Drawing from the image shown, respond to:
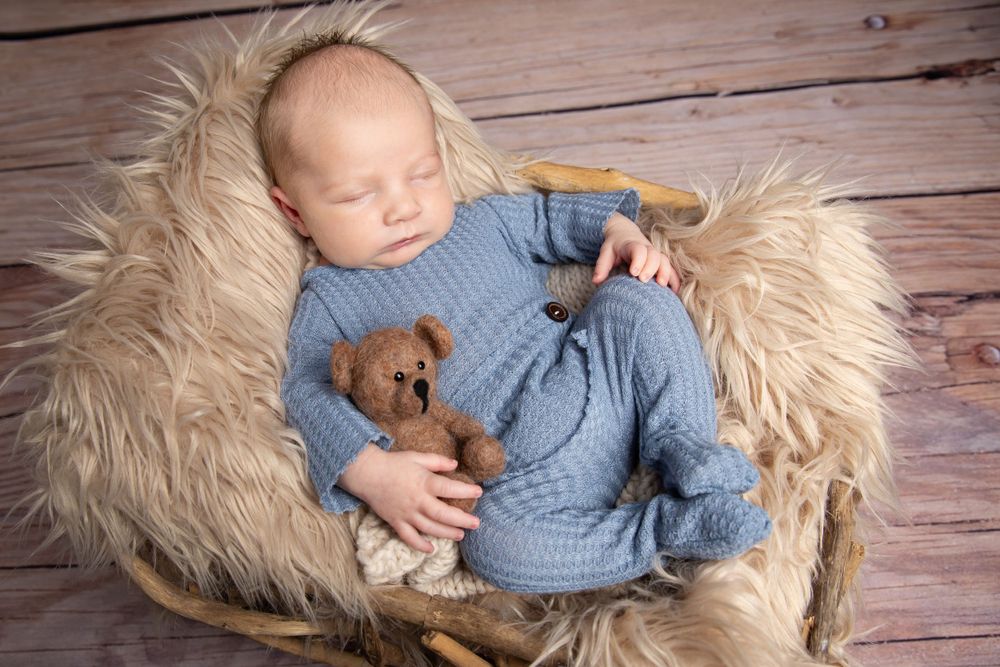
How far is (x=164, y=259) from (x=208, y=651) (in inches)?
25.8

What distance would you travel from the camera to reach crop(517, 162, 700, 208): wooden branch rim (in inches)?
54.6

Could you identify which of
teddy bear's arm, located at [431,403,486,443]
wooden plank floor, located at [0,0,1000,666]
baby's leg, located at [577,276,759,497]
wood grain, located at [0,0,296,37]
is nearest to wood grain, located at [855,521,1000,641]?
wooden plank floor, located at [0,0,1000,666]

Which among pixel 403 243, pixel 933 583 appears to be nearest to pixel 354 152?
pixel 403 243

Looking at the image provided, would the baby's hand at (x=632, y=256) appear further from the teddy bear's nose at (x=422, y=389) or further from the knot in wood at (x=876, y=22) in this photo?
the knot in wood at (x=876, y=22)

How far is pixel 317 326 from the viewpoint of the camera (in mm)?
1266

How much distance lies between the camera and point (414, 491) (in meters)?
1.07

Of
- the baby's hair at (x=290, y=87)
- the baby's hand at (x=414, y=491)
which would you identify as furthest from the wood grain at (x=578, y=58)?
the baby's hand at (x=414, y=491)

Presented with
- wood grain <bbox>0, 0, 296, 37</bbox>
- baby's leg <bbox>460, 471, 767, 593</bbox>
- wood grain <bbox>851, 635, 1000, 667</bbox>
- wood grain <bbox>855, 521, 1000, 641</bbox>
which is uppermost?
wood grain <bbox>0, 0, 296, 37</bbox>

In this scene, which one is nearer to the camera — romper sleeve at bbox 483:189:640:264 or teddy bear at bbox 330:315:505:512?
teddy bear at bbox 330:315:505:512

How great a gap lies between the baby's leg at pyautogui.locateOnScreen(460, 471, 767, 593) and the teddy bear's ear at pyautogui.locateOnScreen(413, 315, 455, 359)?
0.20 meters

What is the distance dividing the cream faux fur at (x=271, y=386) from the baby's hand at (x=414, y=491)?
0.29ft

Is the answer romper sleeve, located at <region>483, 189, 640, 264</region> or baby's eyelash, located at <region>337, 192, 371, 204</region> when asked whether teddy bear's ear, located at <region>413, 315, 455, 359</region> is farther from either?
romper sleeve, located at <region>483, 189, 640, 264</region>

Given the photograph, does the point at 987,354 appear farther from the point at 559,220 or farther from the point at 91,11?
the point at 91,11

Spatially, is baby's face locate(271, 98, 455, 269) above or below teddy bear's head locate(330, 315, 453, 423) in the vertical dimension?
above
